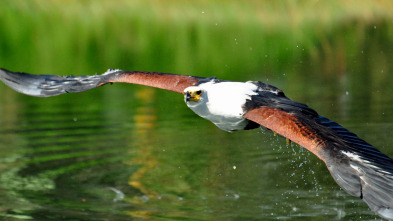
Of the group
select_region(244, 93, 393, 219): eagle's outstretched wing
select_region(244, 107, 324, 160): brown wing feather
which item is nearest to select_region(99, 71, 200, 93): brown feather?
select_region(244, 107, 324, 160): brown wing feather

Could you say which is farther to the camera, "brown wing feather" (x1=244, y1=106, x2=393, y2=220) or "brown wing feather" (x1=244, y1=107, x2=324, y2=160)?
"brown wing feather" (x1=244, y1=107, x2=324, y2=160)

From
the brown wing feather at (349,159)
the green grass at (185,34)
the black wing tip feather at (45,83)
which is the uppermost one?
the green grass at (185,34)

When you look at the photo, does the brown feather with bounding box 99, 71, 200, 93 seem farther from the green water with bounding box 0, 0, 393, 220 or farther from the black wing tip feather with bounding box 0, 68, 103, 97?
the green water with bounding box 0, 0, 393, 220

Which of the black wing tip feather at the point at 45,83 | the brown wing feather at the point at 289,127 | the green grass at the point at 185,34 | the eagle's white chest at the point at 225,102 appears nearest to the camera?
the brown wing feather at the point at 289,127

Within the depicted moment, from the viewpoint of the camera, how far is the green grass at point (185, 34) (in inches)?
709

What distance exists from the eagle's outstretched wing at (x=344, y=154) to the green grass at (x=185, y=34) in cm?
1006

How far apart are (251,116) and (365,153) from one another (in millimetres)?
1158

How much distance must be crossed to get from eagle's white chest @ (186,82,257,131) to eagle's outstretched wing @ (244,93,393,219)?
492 mm

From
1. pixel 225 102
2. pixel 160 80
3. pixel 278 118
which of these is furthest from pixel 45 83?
pixel 278 118

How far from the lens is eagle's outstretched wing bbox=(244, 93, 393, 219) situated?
6484 mm

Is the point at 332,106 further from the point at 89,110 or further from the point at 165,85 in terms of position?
the point at 165,85

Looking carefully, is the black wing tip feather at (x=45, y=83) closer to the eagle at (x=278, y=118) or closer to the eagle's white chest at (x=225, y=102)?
the eagle at (x=278, y=118)

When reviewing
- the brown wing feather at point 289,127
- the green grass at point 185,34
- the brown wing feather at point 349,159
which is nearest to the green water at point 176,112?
the green grass at point 185,34

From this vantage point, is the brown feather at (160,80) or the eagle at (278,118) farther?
the brown feather at (160,80)
